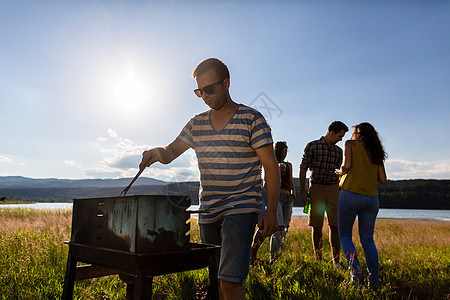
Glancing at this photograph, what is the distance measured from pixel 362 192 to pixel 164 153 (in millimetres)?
2973

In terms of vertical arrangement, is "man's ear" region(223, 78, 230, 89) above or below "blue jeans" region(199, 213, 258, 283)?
above

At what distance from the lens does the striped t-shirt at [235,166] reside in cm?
252

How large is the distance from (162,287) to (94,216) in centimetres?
209

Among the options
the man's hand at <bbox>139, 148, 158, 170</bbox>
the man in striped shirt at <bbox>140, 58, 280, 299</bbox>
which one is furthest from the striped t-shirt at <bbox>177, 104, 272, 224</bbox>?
the man's hand at <bbox>139, 148, 158, 170</bbox>

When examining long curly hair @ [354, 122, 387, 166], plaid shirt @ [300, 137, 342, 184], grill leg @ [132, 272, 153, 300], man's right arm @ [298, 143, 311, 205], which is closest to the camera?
grill leg @ [132, 272, 153, 300]

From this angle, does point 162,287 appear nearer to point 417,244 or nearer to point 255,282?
point 255,282

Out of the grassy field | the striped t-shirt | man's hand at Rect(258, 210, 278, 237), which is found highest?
the striped t-shirt

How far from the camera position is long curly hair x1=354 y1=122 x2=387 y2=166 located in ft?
15.4

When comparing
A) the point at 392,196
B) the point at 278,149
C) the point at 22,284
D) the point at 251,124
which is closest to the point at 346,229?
the point at 278,149

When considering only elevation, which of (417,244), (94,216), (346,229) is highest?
(94,216)

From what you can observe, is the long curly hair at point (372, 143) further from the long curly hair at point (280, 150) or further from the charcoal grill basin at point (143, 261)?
the charcoal grill basin at point (143, 261)

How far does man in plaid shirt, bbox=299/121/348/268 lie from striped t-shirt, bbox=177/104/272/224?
3664 mm

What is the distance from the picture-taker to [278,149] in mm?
6090

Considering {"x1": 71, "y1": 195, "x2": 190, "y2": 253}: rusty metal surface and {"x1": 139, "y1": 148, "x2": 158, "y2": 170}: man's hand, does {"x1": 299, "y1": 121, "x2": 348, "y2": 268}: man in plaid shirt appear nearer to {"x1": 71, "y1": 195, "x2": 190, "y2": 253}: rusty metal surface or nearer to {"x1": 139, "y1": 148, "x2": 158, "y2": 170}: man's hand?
{"x1": 139, "y1": 148, "x2": 158, "y2": 170}: man's hand
